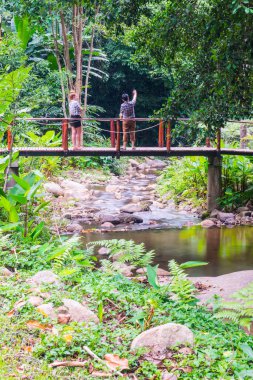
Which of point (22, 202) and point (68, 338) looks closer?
point (68, 338)

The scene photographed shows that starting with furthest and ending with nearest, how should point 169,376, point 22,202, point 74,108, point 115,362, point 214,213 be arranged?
1. point 214,213
2. point 74,108
3. point 22,202
4. point 115,362
5. point 169,376

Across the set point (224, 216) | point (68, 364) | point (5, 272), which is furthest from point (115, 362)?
point (224, 216)

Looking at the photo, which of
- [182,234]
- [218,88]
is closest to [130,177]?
[182,234]

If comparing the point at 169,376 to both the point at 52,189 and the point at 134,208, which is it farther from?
the point at 52,189

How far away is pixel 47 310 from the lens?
16.3ft

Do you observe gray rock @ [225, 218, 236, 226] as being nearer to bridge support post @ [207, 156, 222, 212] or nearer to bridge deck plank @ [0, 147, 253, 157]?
bridge support post @ [207, 156, 222, 212]

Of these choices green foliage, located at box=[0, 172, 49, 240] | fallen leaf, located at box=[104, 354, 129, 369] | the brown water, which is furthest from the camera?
the brown water

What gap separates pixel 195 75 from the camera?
8.41m

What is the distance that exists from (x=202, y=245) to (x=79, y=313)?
7050 millimetres

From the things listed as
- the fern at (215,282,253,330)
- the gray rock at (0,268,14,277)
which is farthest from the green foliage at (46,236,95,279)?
the fern at (215,282,253,330)

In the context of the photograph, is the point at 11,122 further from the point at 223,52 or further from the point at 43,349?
the point at 43,349

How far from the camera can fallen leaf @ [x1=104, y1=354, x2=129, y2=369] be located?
13.3 feet

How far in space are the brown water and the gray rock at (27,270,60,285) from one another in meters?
3.68

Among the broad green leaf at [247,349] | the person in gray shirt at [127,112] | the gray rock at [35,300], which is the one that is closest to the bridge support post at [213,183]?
the person in gray shirt at [127,112]
